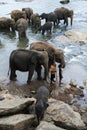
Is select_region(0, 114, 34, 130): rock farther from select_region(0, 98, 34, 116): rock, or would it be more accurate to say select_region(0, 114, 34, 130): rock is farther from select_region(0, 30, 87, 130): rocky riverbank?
select_region(0, 98, 34, 116): rock

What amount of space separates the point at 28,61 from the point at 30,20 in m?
13.2

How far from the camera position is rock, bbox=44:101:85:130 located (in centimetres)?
909

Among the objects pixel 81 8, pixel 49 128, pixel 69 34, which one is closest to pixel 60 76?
pixel 49 128

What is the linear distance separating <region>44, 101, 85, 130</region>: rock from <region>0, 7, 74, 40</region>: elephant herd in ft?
37.0

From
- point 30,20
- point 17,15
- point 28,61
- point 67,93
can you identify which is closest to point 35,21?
point 17,15

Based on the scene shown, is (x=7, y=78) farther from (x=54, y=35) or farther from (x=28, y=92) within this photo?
(x=54, y=35)

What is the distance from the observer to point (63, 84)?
13484 millimetres

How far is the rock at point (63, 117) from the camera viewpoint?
909 cm

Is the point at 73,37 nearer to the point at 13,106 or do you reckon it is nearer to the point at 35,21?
the point at 35,21

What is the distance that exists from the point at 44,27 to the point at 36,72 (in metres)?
7.78

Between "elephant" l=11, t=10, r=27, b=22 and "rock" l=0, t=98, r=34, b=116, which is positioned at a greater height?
"rock" l=0, t=98, r=34, b=116

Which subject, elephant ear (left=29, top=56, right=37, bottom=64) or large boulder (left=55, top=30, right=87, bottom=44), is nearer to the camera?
elephant ear (left=29, top=56, right=37, bottom=64)

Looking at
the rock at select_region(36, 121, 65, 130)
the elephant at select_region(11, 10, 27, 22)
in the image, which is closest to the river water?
the elephant at select_region(11, 10, 27, 22)

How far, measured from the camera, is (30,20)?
85.4ft
